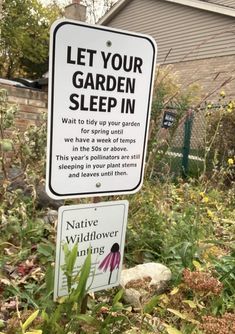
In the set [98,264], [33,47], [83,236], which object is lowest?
[98,264]

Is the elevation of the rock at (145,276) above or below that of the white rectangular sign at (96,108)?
below

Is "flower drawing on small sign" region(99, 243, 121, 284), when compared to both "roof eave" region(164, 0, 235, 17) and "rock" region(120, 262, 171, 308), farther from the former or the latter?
"roof eave" region(164, 0, 235, 17)

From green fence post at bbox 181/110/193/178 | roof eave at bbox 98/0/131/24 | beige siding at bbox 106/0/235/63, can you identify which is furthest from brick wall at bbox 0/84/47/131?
roof eave at bbox 98/0/131/24

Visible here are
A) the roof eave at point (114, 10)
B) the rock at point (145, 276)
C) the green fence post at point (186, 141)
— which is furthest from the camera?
the roof eave at point (114, 10)

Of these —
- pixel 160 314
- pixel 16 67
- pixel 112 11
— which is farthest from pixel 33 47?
pixel 160 314

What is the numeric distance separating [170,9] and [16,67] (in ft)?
27.4

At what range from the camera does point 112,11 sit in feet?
65.8

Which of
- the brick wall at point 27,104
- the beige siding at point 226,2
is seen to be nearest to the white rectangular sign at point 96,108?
the brick wall at point 27,104

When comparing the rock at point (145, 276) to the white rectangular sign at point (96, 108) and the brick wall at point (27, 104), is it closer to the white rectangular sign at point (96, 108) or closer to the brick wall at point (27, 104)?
the white rectangular sign at point (96, 108)

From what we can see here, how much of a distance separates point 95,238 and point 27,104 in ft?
13.4

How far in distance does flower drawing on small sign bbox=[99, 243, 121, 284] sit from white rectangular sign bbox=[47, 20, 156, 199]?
0.32 metres

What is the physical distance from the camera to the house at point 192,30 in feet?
49.9

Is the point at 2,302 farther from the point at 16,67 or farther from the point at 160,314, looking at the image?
the point at 16,67

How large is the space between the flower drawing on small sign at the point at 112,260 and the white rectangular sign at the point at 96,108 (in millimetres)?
319
